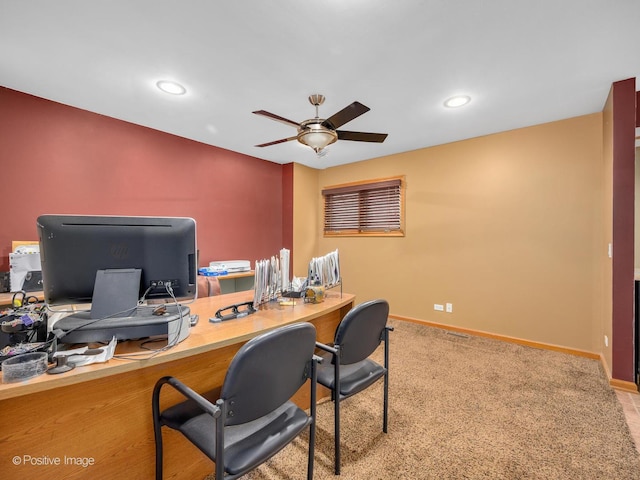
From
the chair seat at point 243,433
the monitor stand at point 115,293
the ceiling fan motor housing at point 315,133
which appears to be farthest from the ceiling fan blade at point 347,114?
the chair seat at point 243,433

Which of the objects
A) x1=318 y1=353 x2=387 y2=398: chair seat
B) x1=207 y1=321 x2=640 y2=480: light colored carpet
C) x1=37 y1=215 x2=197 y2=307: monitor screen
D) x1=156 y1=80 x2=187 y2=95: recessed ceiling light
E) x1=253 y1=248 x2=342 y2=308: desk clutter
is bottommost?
x1=207 y1=321 x2=640 y2=480: light colored carpet

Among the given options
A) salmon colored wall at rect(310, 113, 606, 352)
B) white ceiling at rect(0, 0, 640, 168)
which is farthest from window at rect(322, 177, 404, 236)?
white ceiling at rect(0, 0, 640, 168)

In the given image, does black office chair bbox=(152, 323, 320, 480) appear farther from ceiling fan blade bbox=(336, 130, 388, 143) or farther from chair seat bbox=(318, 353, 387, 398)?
ceiling fan blade bbox=(336, 130, 388, 143)

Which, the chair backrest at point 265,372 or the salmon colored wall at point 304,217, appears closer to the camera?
the chair backrest at point 265,372

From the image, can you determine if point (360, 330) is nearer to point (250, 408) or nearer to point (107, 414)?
point (250, 408)

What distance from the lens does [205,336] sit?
4.48 feet

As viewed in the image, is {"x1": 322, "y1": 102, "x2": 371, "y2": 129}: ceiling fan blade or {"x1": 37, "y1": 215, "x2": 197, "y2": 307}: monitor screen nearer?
{"x1": 37, "y1": 215, "x2": 197, "y2": 307}: monitor screen

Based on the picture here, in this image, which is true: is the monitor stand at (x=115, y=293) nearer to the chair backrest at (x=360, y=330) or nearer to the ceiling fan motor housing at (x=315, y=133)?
the chair backrest at (x=360, y=330)

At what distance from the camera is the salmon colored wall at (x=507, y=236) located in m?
3.04

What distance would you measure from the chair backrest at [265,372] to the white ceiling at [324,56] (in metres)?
1.81

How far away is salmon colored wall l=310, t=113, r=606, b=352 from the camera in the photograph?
3037 mm

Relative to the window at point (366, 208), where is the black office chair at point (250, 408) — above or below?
below

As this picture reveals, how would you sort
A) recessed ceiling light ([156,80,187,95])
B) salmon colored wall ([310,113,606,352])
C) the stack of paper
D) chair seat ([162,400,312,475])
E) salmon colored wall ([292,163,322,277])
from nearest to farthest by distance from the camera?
chair seat ([162,400,312,475])
the stack of paper
recessed ceiling light ([156,80,187,95])
salmon colored wall ([310,113,606,352])
salmon colored wall ([292,163,322,277])

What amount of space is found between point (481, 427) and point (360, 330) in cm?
120
